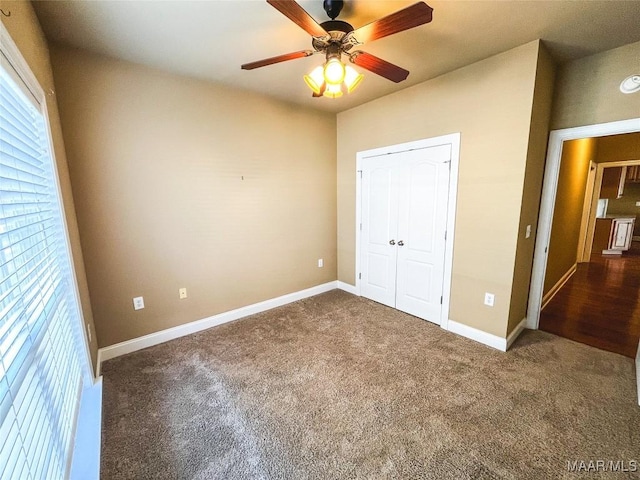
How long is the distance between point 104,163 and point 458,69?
328cm

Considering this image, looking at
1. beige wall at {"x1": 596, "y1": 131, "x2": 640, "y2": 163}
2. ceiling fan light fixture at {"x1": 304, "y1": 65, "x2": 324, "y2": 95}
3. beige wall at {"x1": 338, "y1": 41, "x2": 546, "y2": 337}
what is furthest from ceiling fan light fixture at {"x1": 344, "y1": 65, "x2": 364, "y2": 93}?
beige wall at {"x1": 596, "y1": 131, "x2": 640, "y2": 163}

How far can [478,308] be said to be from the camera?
2621mm

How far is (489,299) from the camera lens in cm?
254

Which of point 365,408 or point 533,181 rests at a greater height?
point 533,181

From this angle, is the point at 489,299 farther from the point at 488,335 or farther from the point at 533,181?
the point at 533,181

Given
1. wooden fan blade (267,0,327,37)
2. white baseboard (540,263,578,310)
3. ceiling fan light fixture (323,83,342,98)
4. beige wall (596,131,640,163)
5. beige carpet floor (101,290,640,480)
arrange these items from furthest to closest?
beige wall (596,131,640,163) < white baseboard (540,263,578,310) < ceiling fan light fixture (323,83,342,98) < beige carpet floor (101,290,640,480) < wooden fan blade (267,0,327,37)

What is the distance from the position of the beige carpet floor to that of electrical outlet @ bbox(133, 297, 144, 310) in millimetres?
458

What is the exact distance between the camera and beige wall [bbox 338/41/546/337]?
2.23m

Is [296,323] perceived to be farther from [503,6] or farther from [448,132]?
[503,6]

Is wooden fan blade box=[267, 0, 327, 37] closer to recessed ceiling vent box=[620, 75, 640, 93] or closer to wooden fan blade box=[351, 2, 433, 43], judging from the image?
wooden fan blade box=[351, 2, 433, 43]

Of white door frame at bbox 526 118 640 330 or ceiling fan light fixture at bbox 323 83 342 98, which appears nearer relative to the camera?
ceiling fan light fixture at bbox 323 83 342 98

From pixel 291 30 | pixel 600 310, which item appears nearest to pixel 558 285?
pixel 600 310

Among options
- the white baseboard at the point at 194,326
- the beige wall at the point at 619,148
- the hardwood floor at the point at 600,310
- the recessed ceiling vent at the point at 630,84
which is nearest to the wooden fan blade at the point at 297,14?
the recessed ceiling vent at the point at 630,84

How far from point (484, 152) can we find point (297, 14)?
6.55 ft
